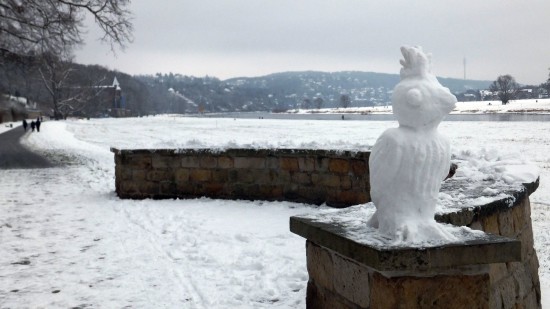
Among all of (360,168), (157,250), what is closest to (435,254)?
(157,250)

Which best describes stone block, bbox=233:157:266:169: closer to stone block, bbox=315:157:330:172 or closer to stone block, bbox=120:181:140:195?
stone block, bbox=315:157:330:172

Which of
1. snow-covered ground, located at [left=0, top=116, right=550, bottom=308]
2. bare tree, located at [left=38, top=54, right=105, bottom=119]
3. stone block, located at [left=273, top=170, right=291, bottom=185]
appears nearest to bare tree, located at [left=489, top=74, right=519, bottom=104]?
bare tree, located at [left=38, top=54, right=105, bottom=119]

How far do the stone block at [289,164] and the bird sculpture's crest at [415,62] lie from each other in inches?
209

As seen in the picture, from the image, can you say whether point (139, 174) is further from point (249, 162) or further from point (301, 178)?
point (301, 178)

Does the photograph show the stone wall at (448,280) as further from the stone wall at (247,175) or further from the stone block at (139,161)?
the stone block at (139,161)

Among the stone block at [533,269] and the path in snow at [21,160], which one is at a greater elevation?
the path in snow at [21,160]

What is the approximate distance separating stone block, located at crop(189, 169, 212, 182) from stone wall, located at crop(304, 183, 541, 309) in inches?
213

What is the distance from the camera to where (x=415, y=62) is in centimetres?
289

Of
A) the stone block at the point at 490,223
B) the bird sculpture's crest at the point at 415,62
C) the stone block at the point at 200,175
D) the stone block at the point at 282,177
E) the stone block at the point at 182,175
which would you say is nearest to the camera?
the bird sculpture's crest at the point at 415,62

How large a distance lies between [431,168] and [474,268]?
606 millimetres

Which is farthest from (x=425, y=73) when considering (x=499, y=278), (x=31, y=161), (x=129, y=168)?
(x=31, y=161)

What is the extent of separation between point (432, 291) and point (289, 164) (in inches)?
220

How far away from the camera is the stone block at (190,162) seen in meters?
8.82

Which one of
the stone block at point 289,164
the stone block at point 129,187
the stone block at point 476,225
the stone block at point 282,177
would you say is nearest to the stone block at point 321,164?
the stone block at point 289,164
